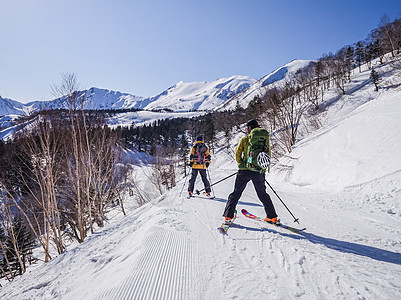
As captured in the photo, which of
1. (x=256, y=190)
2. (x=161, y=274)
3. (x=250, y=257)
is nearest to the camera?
(x=161, y=274)

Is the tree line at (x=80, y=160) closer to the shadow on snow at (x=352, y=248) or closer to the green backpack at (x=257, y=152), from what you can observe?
the green backpack at (x=257, y=152)

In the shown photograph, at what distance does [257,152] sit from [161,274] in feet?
8.51

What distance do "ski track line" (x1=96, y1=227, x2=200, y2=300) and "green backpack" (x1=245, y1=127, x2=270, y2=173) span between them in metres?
1.88

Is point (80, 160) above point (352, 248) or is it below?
above

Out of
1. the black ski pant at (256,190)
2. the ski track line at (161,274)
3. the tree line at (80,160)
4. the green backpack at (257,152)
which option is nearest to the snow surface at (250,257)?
the ski track line at (161,274)

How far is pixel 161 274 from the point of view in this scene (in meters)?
2.07

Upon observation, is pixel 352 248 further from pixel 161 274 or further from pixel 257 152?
pixel 161 274

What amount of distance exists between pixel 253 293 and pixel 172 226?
2.03m

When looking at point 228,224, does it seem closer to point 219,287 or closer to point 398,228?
point 219,287

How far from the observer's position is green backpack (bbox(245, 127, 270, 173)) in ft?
11.3

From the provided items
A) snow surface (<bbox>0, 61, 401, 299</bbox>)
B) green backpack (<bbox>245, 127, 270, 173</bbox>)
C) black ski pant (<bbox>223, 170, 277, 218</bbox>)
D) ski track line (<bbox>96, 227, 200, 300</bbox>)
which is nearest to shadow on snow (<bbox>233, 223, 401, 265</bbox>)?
snow surface (<bbox>0, 61, 401, 299</bbox>)

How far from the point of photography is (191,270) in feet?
7.10

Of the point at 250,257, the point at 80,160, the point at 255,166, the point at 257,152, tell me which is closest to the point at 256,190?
the point at 255,166

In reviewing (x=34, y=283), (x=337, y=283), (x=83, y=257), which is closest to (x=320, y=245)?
(x=337, y=283)
